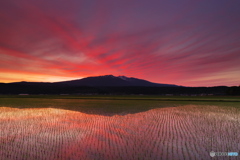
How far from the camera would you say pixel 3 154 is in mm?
7484

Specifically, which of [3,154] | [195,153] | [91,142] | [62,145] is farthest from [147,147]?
[3,154]

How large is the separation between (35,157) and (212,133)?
11648 mm

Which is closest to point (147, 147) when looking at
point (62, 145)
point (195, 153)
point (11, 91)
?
point (195, 153)

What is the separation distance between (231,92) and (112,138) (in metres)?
132

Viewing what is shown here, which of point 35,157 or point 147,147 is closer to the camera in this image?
point 35,157

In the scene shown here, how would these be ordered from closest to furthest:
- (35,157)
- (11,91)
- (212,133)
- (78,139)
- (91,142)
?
(35,157) → (91,142) → (78,139) → (212,133) → (11,91)

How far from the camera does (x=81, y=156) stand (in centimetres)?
716

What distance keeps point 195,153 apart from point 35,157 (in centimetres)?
782

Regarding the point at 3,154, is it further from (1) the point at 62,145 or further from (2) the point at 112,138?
(2) the point at 112,138

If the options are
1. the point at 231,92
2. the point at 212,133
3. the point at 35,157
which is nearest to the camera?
the point at 35,157

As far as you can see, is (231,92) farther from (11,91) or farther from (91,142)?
(11,91)

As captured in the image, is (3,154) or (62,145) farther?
(62,145)

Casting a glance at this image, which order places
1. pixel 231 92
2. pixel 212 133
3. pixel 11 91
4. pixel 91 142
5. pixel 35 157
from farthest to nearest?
1. pixel 11 91
2. pixel 231 92
3. pixel 212 133
4. pixel 91 142
5. pixel 35 157

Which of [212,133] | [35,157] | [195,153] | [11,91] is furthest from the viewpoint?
[11,91]
